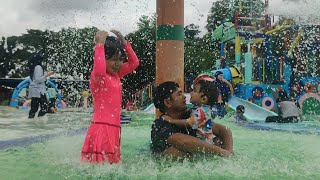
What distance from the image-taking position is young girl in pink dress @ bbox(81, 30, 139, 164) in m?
3.39

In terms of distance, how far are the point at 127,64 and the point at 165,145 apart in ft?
2.44

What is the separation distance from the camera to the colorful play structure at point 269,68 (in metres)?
14.9

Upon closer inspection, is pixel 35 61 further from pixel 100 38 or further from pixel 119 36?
pixel 100 38

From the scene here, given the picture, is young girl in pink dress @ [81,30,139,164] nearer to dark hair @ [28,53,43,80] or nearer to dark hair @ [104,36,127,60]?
dark hair @ [104,36,127,60]

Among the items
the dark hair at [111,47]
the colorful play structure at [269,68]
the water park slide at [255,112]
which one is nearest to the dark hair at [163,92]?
the dark hair at [111,47]

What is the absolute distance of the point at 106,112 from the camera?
3.46 metres

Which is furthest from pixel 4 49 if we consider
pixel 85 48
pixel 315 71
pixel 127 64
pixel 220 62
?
pixel 127 64

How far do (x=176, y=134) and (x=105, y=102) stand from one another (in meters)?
0.60

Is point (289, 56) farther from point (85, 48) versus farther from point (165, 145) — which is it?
point (165, 145)

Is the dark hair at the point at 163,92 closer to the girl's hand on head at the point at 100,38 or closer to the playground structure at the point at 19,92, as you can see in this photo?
the girl's hand on head at the point at 100,38

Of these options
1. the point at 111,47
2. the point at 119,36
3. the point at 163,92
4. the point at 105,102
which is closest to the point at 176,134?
the point at 163,92

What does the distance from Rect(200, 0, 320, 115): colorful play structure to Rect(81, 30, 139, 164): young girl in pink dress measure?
34.1 feet

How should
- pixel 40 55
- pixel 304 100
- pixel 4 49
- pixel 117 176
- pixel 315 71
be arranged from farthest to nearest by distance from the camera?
pixel 4 49
pixel 315 71
pixel 304 100
pixel 40 55
pixel 117 176

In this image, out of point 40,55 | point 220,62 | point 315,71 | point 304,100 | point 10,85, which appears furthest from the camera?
point 10,85
